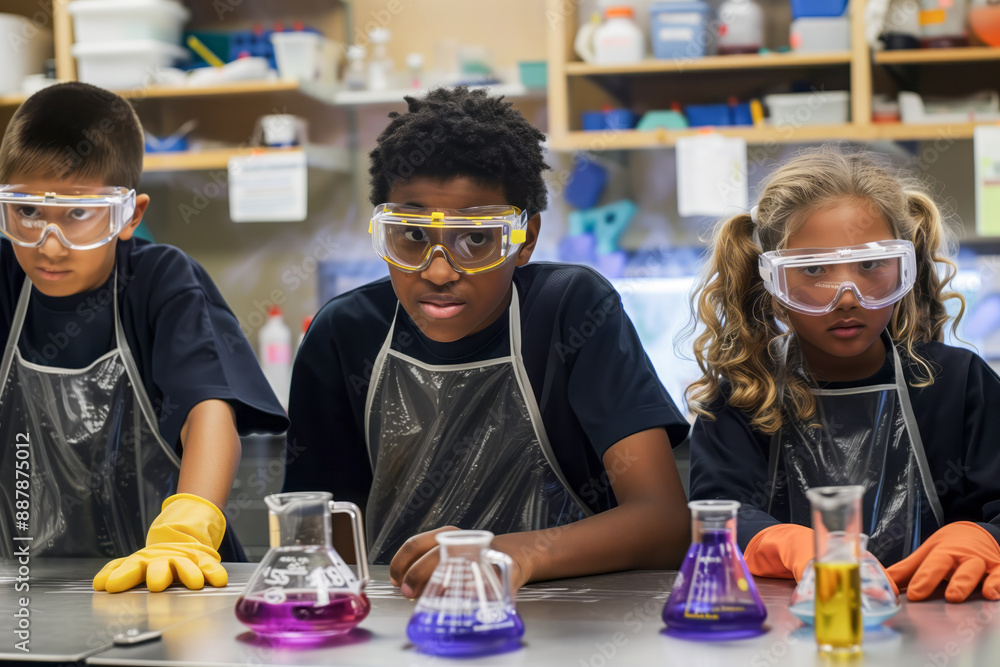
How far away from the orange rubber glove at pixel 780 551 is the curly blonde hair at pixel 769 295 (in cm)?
27

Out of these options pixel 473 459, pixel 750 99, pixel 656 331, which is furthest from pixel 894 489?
pixel 750 99

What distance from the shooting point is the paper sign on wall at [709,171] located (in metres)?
3.29

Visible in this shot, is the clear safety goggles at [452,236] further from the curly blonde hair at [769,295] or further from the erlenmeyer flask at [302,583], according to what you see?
the erlenmeyer flask at [302,583]

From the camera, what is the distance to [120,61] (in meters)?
3.57

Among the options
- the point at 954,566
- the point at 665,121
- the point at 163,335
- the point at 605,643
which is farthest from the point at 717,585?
the point at 665,121

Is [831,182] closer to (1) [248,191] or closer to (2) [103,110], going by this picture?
(2) [103,110]

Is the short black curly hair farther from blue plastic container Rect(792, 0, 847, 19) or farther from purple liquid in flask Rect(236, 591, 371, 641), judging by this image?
blue plastic container Rect(792, 0, 847, 19)

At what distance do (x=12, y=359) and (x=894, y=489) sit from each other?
1.53m

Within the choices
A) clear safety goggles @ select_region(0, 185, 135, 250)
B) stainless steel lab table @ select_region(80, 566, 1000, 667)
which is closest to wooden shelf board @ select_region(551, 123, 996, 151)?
clear safety goggles @ select_region(0, 185, 135, 250)

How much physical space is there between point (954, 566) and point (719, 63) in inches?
94.0

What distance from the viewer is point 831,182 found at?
1671mm

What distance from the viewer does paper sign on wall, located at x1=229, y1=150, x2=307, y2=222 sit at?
3521mm

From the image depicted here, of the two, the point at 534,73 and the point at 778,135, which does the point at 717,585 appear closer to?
the point at 778,135

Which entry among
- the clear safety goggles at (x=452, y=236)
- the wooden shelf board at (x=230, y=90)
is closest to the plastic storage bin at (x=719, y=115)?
the wooden shelf board at (x=230, y=90)
